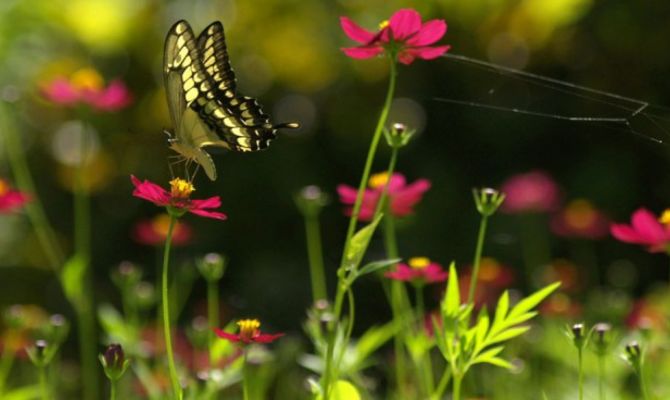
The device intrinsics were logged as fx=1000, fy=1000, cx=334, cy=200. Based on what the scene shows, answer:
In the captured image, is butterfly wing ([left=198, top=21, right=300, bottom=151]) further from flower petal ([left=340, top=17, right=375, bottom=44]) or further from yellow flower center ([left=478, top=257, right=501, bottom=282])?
yellow flower center ([left=478, top=257, right=501, bottom=282])

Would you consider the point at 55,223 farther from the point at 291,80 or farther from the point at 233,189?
the point at 291,80

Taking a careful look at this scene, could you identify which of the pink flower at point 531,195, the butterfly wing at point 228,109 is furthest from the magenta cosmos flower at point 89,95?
the pink flower at point 531,195

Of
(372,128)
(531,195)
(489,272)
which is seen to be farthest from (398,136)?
(372,128)

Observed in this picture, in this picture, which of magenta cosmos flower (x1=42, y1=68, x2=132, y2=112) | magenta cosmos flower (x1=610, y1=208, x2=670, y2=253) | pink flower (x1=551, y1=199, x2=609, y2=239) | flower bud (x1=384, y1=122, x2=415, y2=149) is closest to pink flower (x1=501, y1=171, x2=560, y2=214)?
pink flower (x1=551, y1=199, x2=609, y2=239)

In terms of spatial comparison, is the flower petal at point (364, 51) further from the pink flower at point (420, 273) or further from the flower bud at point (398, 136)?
the pink flower at point (420, 273)

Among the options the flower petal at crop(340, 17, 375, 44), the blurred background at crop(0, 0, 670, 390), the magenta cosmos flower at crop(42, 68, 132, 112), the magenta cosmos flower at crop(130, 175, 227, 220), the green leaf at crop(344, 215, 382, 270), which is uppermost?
the blurred background at crop(0, 0, 670, 390)

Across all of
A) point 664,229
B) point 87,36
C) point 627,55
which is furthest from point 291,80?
point 664,229
